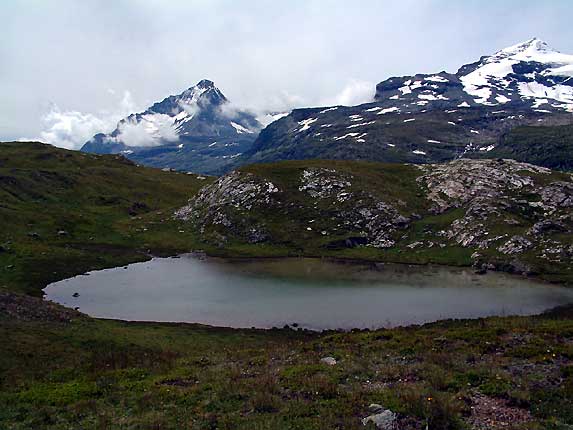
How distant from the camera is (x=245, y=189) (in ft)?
440

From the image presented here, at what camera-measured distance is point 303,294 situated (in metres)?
72.9

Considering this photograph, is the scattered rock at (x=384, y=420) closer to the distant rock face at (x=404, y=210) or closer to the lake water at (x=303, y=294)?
the lake water at (x=303, y=294)

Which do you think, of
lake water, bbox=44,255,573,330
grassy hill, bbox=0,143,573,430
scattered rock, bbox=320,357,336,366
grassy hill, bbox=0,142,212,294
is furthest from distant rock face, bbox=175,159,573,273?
scattered rock, bbox=320,357,336,366

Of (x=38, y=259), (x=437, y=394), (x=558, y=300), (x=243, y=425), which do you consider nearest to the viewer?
(x=243, y=425)

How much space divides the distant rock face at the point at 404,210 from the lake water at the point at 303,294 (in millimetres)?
12879

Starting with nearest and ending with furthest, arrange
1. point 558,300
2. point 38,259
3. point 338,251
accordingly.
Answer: point 558,300 → point 38,259 → point 338,251

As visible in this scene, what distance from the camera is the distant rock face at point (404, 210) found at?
9717cm

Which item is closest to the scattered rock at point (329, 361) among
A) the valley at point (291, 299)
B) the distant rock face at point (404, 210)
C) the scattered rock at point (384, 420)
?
the valley at point (291, 299)

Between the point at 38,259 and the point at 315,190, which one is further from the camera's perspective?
the point at 315,190

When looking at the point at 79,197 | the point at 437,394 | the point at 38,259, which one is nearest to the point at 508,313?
the point at 437,394

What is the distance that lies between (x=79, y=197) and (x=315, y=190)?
87.2 metres

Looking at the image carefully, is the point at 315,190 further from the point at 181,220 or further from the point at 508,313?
the point at 508,313

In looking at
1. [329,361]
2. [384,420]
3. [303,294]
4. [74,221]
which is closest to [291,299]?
[303,294]

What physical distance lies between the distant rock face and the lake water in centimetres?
1288
